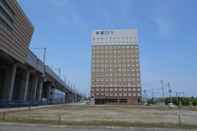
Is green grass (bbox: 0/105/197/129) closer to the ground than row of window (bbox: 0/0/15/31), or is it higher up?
closer to the ground

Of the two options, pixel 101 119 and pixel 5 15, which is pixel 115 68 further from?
pixel 101 119

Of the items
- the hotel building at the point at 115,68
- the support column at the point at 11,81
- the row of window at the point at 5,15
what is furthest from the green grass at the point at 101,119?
the hotel building at the point at 115,68

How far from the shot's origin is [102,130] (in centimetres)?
1210

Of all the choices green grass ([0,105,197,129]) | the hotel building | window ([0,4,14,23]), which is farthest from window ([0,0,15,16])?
the hotel building

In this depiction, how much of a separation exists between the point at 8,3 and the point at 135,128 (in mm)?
32675

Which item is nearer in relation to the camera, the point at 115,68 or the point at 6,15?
the point at 6,15

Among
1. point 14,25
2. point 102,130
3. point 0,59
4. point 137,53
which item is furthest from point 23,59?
point 137,53

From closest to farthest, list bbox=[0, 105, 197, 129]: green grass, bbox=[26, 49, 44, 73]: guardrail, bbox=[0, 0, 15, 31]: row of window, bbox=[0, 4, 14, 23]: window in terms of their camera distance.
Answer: bbox=[0, 105, 197, 129]: green grass
bbox=[0, 0, 15, 31]: row of window
bbox=[0, 4, 14, 23]: window
bbox=[26, 49, 44, 73]: guardrail

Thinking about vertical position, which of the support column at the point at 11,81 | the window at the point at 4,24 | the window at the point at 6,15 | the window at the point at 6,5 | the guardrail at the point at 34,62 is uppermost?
the window at the point at 6,5

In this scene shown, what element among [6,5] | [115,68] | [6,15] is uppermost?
[115,68]

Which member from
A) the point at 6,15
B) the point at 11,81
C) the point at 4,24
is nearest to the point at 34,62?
the point at 11,81

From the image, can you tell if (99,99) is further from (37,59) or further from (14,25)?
(14,25)

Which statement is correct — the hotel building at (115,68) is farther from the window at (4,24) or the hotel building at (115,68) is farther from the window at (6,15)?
the window at (6,15)

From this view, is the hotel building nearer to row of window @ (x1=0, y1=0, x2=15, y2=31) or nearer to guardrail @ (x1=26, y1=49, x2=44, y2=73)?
guardrail @ (x1=26, y1=49, x2=44, y2=73)
